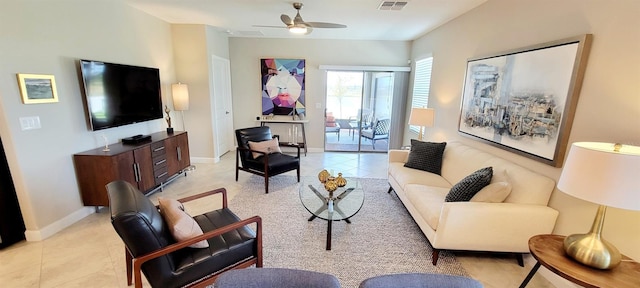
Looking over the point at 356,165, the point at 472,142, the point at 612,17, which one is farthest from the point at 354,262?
the point at 356,165

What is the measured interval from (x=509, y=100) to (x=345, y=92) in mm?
3653

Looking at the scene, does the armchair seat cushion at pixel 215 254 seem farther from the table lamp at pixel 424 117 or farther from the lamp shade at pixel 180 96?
the lamp shade at pixel 180 96

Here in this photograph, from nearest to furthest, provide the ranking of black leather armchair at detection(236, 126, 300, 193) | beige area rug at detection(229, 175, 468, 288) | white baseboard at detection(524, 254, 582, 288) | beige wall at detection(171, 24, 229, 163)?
1. white baseboard at detection(524, 254, 582, 288)
2. beige area rug at detection(229, 175, 468, 288)
3. black leather armchair at detection(236, 126, 300, 193)
4. beige wall at detection(171, 24, 229, 163)

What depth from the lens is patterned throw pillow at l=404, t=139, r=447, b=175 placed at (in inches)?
130

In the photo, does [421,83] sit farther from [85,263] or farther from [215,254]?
[85,263]

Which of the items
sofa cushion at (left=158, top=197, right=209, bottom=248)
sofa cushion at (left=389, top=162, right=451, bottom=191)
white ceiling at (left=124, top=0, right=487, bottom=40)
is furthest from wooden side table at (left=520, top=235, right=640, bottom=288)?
white ceiling at (left=124, top=0, right=487, bottom=40)

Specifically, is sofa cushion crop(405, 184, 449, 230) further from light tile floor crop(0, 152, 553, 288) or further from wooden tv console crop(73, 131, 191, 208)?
wooden tv console crop(73, 131, 191, 208)

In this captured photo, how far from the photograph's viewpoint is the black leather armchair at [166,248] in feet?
4.56

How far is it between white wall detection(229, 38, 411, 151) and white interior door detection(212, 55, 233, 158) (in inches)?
8.8

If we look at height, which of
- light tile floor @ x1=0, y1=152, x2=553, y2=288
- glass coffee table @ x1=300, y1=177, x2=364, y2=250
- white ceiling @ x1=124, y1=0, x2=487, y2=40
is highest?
white ceiling @ x1=124, y1=0, x2=487, y2=40

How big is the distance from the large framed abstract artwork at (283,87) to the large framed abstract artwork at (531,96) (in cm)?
353

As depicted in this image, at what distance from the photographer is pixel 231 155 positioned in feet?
18.6

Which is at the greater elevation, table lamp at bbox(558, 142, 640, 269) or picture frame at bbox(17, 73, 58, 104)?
picture frame at bbox(17, 73, 58, 104)

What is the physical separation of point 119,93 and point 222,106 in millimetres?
2234
